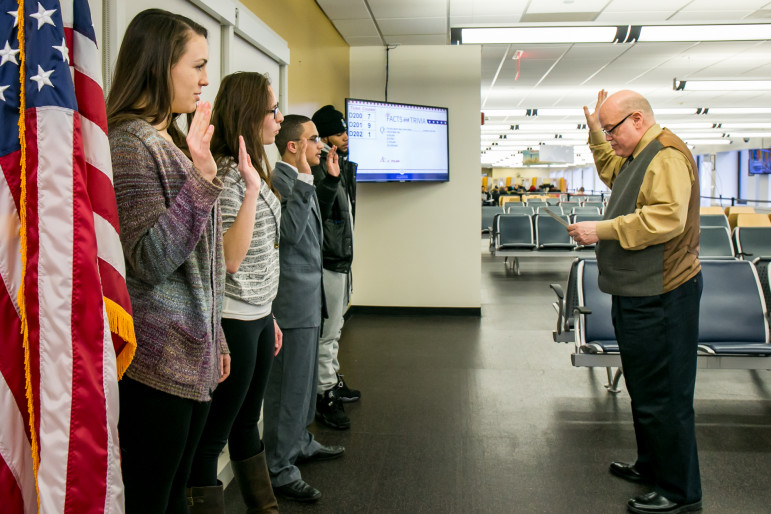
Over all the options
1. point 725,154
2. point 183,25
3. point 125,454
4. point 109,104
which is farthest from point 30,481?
point 725,154

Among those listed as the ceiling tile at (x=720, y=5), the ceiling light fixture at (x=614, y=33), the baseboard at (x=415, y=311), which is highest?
the ceiling tile at (x=720, y=5)

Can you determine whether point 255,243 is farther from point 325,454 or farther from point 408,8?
point 408,8

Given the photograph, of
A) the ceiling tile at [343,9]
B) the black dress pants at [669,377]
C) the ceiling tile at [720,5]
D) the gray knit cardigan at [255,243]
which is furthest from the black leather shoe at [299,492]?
the ceiling tile at [720,5]

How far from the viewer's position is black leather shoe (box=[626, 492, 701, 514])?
8.13ft

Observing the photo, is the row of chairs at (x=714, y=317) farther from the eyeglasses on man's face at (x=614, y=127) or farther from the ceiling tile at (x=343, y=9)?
the ceiling tile at (x=343, y=9)

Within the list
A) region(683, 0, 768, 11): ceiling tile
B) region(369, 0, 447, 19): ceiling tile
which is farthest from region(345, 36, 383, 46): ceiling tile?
region(683, 0, 768, 11): ceiling tile

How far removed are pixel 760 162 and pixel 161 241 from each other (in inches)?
944

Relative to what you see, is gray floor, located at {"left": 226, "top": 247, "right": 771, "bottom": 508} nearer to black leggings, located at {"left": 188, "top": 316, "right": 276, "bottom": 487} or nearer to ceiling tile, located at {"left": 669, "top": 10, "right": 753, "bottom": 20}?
black leggings, located at {"left": 188, "top": 316, "right": 276, "bottom": 487}

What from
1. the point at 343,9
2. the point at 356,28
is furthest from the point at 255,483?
the point at 356,28

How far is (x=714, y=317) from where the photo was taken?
3.62 meters

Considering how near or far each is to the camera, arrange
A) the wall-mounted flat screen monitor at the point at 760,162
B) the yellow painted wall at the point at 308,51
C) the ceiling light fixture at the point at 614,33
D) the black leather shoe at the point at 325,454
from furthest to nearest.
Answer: the wall-mounted flat screen monitor at the point at 760,162, the ceiling light fixture at the point at 614,33, the yellow painted wall at the point at 308,51, the black leather shoe at the point at 325,454

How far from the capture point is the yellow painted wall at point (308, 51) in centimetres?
380

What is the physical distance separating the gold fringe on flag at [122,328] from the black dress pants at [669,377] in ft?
6.38

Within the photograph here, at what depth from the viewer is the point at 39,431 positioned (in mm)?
1094
